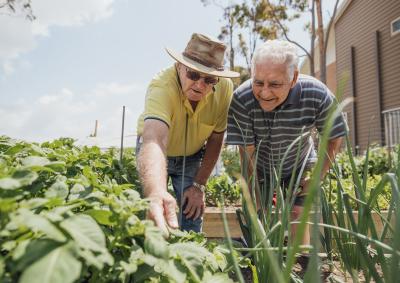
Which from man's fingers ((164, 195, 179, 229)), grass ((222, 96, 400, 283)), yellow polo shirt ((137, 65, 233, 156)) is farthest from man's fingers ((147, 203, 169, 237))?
yellow polo shirt ((137, 65, 233, 156))

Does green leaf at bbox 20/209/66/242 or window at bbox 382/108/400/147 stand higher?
window at bbox 382/108/400/147

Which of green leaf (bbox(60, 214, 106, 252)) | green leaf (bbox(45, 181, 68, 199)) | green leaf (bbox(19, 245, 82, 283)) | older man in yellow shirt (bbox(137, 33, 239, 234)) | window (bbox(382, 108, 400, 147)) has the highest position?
window (bbox(382, 108, 400, 147))

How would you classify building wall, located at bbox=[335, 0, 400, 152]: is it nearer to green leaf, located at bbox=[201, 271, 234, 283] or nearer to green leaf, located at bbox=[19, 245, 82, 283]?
green leaf, located at bbox=[201, 271, 234, 283]

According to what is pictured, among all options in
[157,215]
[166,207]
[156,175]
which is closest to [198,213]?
[156,175]

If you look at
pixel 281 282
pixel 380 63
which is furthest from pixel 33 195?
pixel 380 63

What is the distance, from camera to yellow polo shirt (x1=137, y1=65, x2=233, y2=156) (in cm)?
233

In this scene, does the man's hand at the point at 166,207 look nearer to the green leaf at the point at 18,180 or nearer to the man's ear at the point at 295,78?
the green leaf at the point at 18,180

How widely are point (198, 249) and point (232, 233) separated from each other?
2.74 m

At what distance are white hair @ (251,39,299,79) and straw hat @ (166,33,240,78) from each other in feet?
0.68

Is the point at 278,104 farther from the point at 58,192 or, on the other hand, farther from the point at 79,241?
the point at 79,241

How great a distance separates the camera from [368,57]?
15.7 m

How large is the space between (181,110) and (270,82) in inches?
22.2

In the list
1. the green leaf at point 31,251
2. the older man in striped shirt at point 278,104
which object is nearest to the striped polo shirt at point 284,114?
the older man in striped shirt at point 278,104

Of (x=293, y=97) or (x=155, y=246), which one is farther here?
(x=293, y=97)
